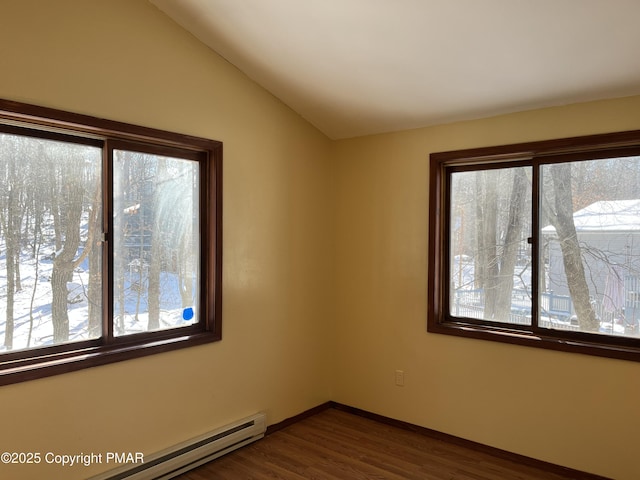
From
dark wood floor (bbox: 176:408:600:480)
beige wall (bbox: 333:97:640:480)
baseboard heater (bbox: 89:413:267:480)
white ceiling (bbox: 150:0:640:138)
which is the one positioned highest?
white ceiling (bbox: 150:0:640:138)

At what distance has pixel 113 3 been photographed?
2488 mm

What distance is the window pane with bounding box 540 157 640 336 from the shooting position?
2703 millimetres

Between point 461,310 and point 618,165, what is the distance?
4.51 feet

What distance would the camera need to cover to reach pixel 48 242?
2.35 meters

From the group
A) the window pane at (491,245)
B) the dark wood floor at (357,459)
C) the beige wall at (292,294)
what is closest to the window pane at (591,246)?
the window pane at (491,245)

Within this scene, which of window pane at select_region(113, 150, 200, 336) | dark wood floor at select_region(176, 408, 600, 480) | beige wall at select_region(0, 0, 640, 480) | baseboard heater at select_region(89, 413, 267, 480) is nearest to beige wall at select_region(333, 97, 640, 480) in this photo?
beige wall at select_region(0, 0, 640, 480)

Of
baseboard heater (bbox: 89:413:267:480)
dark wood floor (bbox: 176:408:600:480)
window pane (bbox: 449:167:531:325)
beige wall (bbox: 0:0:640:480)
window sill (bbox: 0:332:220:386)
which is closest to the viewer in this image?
window sill (bbox: 0:332:220:386)

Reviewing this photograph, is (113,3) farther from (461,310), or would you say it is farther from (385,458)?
(385,458)

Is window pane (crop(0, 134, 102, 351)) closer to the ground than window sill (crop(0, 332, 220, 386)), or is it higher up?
higher up

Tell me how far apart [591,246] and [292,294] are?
2.09 metres

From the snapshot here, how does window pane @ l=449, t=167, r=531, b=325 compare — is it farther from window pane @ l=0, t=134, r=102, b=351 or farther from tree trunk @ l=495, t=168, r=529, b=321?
window pane @ l=0, t=134, r=102, b=351

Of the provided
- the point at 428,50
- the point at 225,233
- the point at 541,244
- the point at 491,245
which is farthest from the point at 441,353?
the point at 428,50

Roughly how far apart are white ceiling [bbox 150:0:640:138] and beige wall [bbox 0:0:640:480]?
0.61 feet

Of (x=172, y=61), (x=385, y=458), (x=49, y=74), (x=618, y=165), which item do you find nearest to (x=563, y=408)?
(x=385, y=458)
